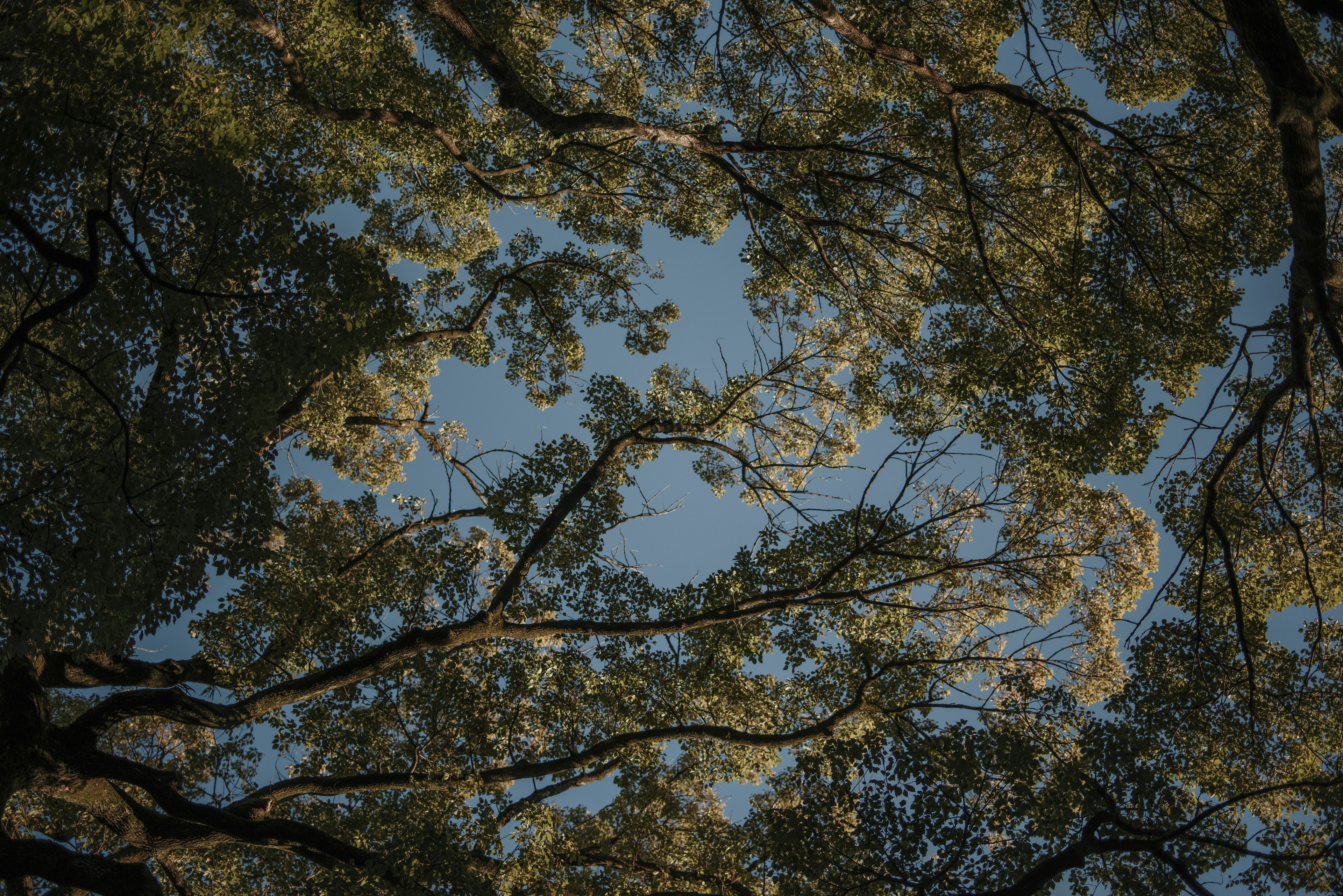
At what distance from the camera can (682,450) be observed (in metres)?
12.3

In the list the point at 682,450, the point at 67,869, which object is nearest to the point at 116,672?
the point at 67,869

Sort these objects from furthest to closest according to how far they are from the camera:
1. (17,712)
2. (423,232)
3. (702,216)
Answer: (423,232), (702,216), (17,712)

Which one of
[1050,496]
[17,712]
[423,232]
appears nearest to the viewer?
[17,712]

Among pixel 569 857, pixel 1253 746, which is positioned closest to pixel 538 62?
pixel 569 857

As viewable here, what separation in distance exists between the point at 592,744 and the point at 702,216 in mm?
8389

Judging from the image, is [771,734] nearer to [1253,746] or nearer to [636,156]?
[1253,746]

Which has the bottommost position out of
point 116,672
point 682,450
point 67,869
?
point 67,869

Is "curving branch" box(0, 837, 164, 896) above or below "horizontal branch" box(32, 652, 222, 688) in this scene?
below

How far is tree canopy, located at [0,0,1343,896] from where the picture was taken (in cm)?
528

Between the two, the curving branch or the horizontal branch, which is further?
the horizontal branch

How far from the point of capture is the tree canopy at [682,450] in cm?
528

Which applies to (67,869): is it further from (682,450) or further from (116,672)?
(682,450)

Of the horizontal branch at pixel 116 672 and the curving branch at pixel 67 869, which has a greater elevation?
the horizontal branch at pixel 116 672

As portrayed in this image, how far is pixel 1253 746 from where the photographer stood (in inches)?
274
